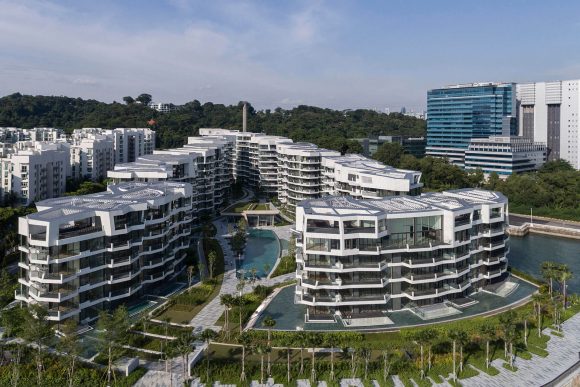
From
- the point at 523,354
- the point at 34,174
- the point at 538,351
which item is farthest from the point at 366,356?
the point at 34,174

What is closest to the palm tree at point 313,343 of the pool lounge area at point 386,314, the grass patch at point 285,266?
the pool lounge area at point 386,314

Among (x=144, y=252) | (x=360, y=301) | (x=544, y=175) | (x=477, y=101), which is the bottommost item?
(x=360, y=301)

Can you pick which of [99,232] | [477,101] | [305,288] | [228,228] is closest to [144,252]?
[99,232]

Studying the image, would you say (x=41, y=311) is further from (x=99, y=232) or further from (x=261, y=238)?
(x=261, y=238)

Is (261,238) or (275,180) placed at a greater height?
(275,180)

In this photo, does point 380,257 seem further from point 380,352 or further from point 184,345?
point 184,345

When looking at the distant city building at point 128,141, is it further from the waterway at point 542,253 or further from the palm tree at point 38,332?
the waterway at point 542,253
